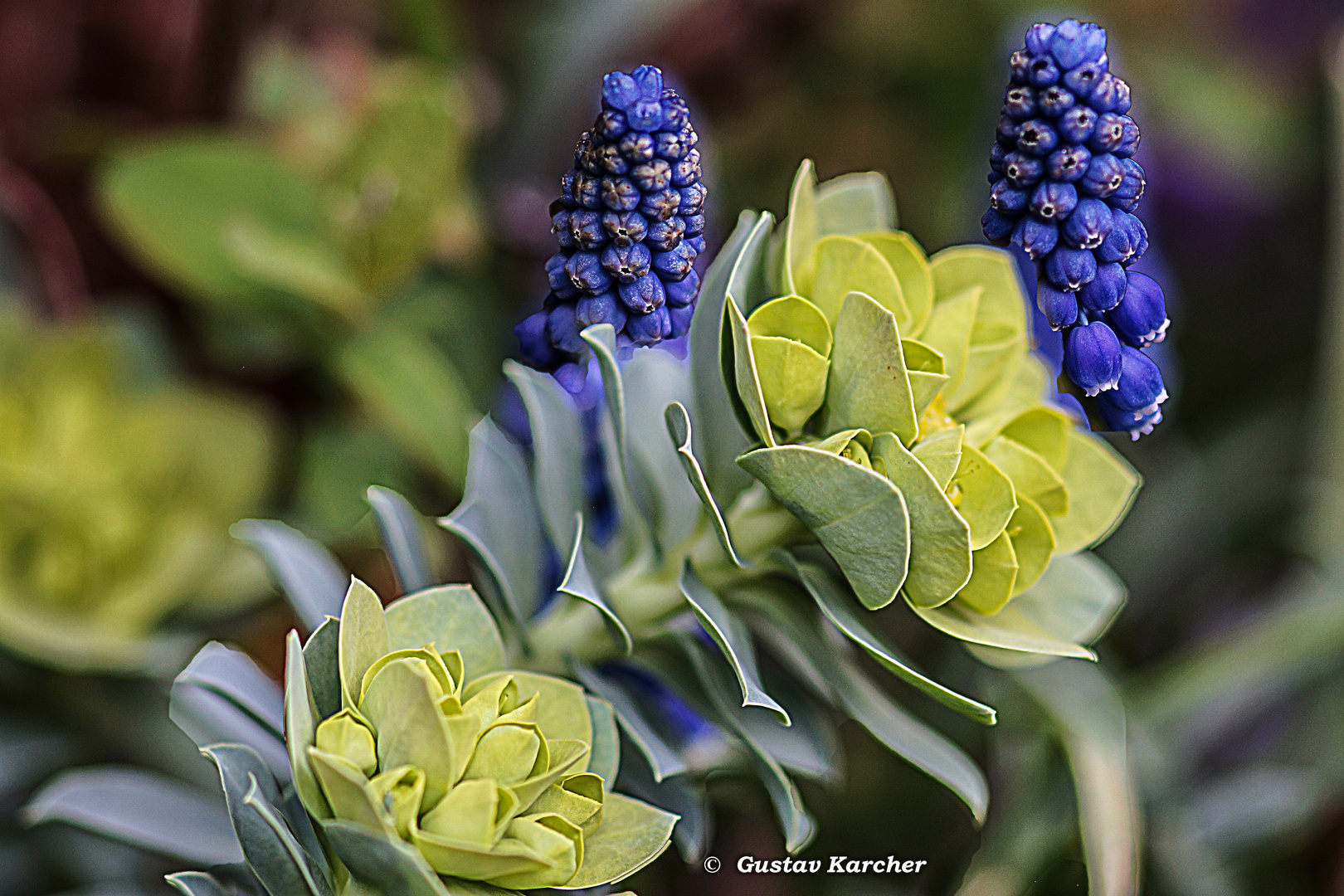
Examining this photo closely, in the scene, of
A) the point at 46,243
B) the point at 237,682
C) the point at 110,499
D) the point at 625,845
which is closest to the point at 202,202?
the point at 46,243

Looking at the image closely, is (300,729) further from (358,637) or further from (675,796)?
(675,796)

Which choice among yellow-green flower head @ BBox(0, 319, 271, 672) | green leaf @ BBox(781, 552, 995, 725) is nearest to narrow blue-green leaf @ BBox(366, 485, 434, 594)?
green leaf @ BBox(781, 552, 995, 725)

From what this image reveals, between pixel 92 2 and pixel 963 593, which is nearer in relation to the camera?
pixel 963 593

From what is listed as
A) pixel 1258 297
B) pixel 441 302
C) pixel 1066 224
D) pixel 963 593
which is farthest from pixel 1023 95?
pixel 1258 297

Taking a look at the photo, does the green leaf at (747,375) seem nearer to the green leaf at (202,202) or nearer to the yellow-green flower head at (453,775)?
the yellow-green flower head at (453,775)

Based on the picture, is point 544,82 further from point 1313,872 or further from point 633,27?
point 1313,872

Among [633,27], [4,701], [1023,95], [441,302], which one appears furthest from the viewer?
[633,27]

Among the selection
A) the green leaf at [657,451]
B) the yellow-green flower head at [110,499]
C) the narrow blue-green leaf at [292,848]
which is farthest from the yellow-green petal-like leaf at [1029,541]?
the yellow-green flower head at [110,499]

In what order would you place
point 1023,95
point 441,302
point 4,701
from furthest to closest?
point 441,302, point 4,701, point 1023,95
